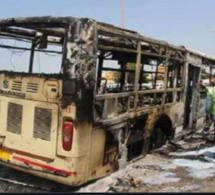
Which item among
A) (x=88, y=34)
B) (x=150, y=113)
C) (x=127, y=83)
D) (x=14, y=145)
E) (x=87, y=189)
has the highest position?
(x=88, y=34)

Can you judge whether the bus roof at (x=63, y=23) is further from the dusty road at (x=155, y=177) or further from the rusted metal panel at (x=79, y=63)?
the dusty road at (x=155, y=177)

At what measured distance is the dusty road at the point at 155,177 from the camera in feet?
19.5

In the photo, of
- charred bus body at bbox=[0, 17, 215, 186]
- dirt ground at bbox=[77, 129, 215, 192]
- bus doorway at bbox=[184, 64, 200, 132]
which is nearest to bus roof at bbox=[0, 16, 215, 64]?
charred bus body at bbox=[0, 17, 215, 186]

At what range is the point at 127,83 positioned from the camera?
757 cm

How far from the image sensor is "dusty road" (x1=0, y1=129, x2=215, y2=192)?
5.94 metres

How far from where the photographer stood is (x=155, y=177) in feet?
21.9

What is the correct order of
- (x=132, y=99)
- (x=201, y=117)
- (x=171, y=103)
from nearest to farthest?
(x=132, y=99)
(x=171, y=103)
(x=201, y=117)

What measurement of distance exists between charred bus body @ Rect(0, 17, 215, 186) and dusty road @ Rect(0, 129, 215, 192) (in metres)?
0.21

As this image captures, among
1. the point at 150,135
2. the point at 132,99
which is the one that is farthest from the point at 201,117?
the point at 132,99

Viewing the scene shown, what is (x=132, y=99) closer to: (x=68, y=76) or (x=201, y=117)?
(x=68, y=76)

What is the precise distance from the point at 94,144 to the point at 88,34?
1.48 m

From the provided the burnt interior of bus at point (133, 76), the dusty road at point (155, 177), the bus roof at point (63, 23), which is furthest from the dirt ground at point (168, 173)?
the bus roof at point (63, 23)

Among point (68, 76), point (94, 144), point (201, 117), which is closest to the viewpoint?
point (68, 76)

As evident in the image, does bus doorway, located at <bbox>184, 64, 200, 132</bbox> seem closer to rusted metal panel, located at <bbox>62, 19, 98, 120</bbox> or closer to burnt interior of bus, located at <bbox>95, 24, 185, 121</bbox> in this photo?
burnt interior of bus, located at <bbox>95, 24, 185, 121</bbox>
